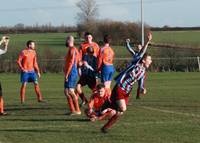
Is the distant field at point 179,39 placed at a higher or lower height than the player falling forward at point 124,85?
higher

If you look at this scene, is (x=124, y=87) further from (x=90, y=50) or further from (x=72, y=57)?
(x=90, y=50)

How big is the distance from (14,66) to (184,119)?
105 ft

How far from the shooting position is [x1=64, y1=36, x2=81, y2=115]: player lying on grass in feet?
45.8

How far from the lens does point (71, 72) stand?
46.2ft

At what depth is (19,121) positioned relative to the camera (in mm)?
13320

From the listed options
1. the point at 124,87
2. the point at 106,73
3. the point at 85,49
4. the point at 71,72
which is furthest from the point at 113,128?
the point at 106,73

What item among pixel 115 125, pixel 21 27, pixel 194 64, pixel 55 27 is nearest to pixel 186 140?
pixel 115 125

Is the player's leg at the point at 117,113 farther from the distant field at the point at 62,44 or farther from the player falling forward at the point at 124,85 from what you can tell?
the distant field at the point at 62,44

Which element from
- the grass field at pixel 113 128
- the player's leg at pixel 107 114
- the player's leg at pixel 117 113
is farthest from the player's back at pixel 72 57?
the player's leg at pixel 117 113

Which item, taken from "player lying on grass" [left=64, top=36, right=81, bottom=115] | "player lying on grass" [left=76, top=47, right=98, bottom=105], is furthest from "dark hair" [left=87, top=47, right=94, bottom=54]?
"player lying on grass" [left=64, top=36, right=81, bottom=115]

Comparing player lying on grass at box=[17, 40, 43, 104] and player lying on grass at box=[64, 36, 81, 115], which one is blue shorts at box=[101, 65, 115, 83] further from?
player lying on grass at box=[17, 40, 43, 104]

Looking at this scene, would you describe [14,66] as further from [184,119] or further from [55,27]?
[55,27]

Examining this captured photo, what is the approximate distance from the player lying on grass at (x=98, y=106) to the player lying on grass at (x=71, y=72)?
4.06ft

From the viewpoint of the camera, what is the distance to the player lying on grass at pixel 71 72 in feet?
45.8
